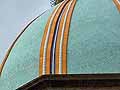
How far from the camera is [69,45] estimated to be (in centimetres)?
1552

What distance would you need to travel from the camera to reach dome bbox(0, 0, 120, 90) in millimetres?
15148

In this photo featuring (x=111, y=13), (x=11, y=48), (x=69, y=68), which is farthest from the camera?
(x=11, y=48)

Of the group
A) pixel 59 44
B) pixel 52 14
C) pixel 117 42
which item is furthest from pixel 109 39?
pixel 52 14

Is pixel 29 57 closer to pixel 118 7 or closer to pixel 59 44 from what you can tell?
pixel 59 44

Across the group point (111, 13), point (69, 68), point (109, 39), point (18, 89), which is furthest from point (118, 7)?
point (18, 89)

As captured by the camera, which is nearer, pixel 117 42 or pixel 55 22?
pixel 117 42

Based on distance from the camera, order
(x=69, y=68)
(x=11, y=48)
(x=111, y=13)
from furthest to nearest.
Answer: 1. (x=11, y=48)
2. (x=111, y=13)
3. (x=69, y=68)

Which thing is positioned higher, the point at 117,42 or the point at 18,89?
the point at 117,42

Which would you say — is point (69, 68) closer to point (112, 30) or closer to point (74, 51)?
point (74, 51)

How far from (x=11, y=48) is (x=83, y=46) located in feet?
9.53

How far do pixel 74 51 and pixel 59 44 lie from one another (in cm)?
47

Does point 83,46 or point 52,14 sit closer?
point 83,46

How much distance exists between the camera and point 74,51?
606 inches

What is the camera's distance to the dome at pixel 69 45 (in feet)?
49.7
